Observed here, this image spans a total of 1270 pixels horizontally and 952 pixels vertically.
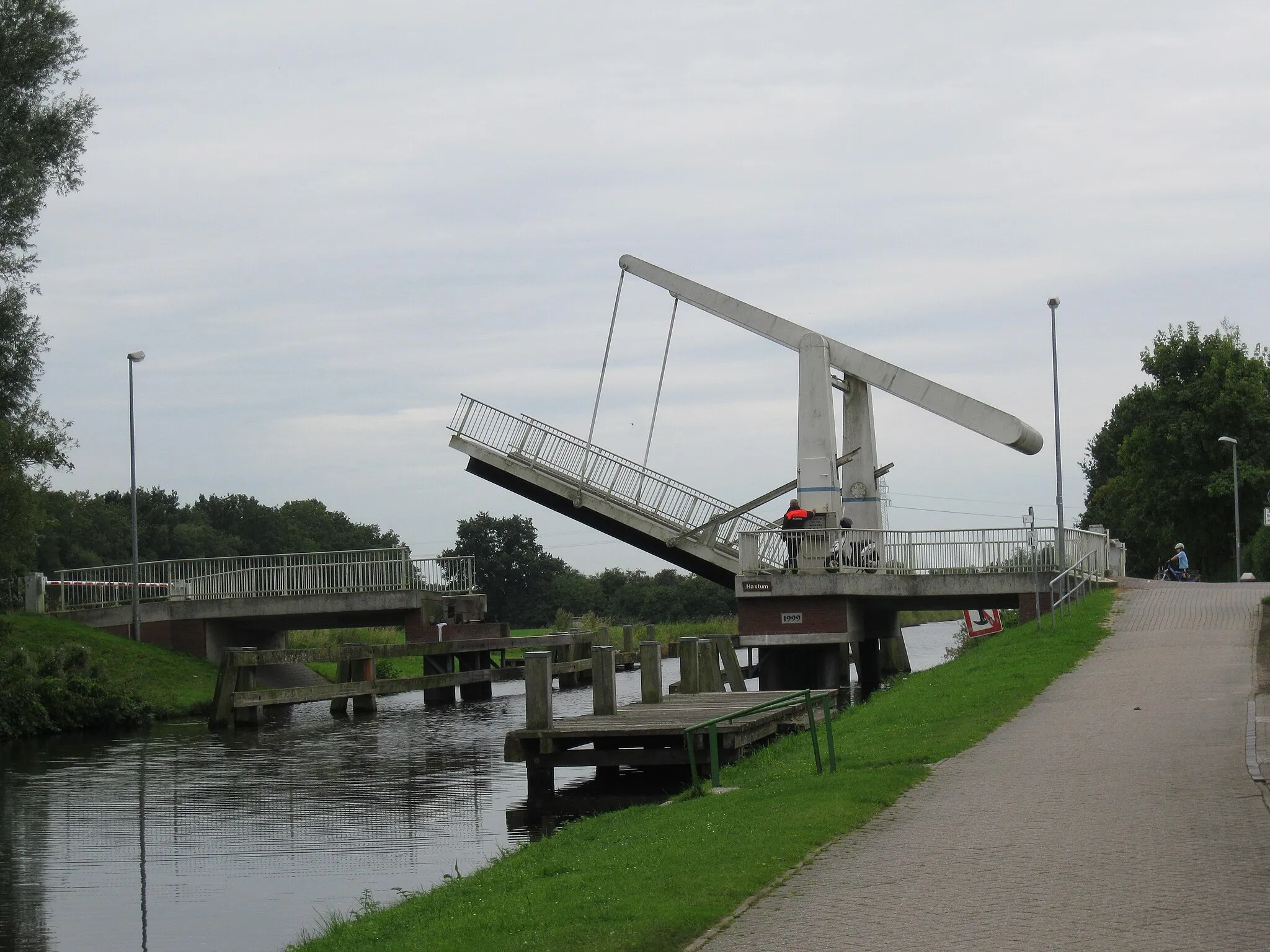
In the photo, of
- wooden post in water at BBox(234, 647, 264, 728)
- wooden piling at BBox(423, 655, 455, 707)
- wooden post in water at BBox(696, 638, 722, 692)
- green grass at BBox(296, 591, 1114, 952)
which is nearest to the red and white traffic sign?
wooden piling at BBox(423, 655, 455, 707)

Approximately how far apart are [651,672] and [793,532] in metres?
7.89

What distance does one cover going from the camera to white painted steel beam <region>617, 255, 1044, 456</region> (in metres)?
26.3

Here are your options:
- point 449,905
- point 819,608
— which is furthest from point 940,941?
point 819,608

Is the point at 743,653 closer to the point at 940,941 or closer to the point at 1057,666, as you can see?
the point at 1057,666

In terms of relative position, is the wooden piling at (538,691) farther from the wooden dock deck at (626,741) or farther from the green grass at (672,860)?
the green grass at (672,860)

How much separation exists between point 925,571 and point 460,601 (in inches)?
516

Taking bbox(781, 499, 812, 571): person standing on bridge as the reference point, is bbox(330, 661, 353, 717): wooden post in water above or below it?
below

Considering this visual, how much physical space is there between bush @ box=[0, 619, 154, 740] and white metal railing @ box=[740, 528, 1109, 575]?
1138 centimetres

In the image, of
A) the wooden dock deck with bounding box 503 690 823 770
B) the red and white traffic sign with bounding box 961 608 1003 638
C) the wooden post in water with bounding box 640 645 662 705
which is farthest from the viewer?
the red and white traffic sign with bounding box 961 608 1003 638

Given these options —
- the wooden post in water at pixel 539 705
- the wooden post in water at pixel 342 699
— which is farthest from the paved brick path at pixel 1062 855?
the wooden post in water at pixel 342 699

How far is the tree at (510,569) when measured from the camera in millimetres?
86250

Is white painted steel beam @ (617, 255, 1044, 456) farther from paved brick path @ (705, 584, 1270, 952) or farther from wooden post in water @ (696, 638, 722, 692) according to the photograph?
paved brick path @ (705, 584, 1270, 952)

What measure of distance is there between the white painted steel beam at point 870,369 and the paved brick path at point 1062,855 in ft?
39.7

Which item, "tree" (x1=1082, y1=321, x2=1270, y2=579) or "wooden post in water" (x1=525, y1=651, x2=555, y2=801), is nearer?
"wooden post in water" (x1=525, y1=651, x2=555, y2=801)
